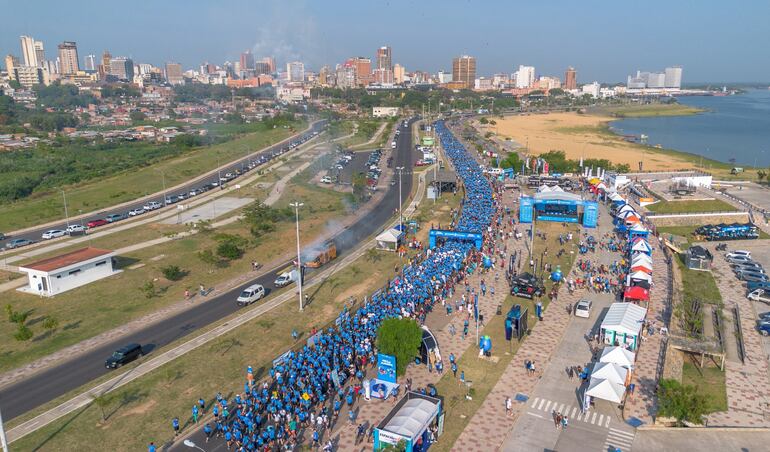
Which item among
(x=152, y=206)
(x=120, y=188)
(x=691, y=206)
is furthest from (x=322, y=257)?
(x=120, y=188)

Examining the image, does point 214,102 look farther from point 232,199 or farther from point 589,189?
point 589,189

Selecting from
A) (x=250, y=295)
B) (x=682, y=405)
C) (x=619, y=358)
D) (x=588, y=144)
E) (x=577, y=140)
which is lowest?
(x=250, y=295)

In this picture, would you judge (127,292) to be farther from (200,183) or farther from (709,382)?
(200,183)

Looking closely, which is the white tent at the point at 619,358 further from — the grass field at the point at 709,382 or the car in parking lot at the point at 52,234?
the car in parking lot at the point at 52,234

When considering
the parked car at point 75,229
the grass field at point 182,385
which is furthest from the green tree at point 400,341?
the parked car at point 75,229

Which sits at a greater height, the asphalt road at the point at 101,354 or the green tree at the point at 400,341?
the green tree at the point at 400,341

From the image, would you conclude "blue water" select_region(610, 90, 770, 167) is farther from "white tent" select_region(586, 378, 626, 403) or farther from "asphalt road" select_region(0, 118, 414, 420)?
"asphalt road" select_region(0, 118, 414, 420)

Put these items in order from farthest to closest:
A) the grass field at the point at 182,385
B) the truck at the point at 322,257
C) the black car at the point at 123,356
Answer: the truck at the point at 322,257 → the black car at the point at 123,356 → the grass field at the point at 182,385
